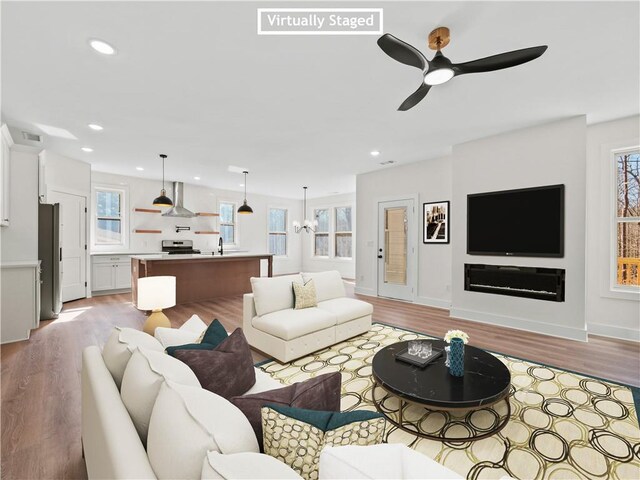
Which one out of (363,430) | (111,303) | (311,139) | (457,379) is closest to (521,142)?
(311,139)

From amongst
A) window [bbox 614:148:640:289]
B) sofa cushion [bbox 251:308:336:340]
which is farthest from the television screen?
sofa cushion [bbox 251:308:336:340]

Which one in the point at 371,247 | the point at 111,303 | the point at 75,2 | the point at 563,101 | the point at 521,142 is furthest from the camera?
the point at 371,247

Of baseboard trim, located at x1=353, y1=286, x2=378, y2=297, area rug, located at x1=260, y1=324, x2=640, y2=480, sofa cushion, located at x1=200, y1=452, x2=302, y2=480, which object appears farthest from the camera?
baseboard trim, located at x1=353, y1=286, x2=378, y2=297

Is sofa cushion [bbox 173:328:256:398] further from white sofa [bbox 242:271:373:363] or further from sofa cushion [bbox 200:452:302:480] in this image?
white sofa [bbox 242:271:373:363]

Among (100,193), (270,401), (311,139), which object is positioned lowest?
(270,401)

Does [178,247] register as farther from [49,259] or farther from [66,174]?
[49,259]

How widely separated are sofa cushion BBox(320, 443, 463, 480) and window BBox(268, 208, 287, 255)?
961cm

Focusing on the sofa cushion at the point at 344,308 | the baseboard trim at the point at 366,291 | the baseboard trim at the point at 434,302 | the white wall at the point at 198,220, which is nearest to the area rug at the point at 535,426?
the sofa cushion at the point at 344,308

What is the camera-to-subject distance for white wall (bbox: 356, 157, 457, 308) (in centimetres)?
557

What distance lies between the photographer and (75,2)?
193 cm

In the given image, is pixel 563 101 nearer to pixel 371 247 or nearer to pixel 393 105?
pixel 393 105

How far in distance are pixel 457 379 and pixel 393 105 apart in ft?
9.37

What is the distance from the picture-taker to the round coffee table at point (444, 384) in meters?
1.85

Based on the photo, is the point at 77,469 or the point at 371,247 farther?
the point at 371,247
